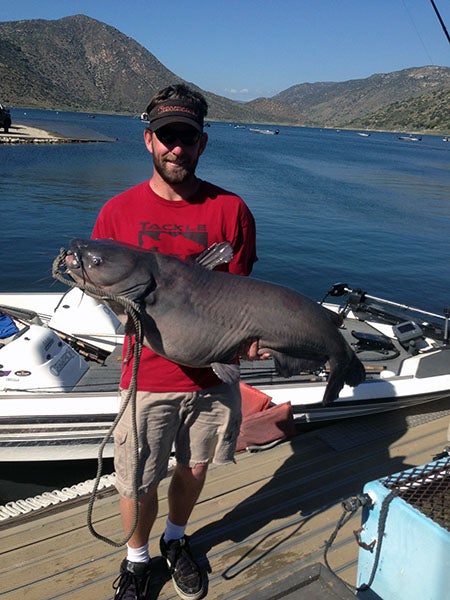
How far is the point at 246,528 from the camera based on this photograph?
384 centimetres

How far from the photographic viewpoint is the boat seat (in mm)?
6828

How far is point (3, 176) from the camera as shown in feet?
111

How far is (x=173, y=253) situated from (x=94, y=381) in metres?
3.80

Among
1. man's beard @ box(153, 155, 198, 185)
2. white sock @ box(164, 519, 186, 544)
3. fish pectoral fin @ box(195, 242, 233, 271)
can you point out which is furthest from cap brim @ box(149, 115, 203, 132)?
white sock @ box(164, 519, 186, 544)

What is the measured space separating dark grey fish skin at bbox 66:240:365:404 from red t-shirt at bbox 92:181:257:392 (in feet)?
0.76

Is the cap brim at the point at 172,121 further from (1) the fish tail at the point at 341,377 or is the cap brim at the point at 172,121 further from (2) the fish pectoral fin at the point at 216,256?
(1) the fish tail at the point at 341,377

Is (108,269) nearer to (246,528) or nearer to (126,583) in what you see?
(126,583)

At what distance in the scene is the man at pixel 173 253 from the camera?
108 inches

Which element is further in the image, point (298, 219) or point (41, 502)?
point (298, 219)

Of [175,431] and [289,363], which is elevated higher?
[289,363]

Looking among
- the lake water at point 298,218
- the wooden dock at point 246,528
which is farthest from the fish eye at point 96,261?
the lake water at point 298,218

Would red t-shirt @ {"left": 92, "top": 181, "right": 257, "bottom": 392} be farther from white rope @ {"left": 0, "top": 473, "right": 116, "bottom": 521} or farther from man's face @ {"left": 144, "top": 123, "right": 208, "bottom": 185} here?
white rope @ {"left": 0, "top": 473, "right": 116, "bottom": 521}

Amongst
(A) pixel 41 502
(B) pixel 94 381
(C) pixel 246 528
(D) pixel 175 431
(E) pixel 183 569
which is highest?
(D) pixel 175 431

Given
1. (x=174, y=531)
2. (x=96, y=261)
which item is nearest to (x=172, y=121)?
(x=96, y=261)
